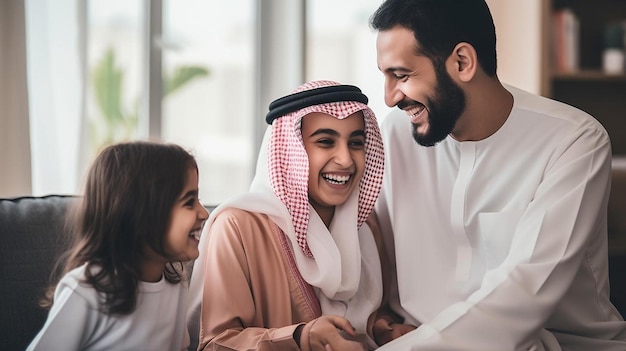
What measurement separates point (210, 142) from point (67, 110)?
0.86m

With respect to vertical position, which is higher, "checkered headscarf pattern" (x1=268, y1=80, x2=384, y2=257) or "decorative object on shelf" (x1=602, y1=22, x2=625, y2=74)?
"decorative object on shelf" (x1=602, y1=22, x2=625, y2=74)

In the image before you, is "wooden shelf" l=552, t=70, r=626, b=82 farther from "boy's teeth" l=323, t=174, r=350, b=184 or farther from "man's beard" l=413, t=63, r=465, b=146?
"boy's teeth" l=323, t=174, r=350, b=184

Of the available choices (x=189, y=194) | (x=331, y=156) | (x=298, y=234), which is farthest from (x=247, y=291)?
(x=331, y=156)

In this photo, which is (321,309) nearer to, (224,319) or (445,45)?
(224,319)

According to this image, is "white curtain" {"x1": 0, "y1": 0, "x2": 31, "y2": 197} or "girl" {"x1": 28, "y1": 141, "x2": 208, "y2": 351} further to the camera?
"white curtain" {"x1": 0, "y1": 0, "x2": 31, "y2": 197}

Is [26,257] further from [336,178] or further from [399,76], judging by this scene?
[399,76]

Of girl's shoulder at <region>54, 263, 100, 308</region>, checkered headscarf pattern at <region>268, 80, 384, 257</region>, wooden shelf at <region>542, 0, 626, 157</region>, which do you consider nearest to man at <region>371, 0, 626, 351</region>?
checkered headscarf pattern at <region>268, 80, 384, 257</region>

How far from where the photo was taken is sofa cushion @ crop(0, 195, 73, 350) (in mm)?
2064

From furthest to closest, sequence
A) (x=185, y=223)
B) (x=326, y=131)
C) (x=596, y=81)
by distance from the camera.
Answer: (x=596, y=81), (x=326, y=131), (x=185, y=223)

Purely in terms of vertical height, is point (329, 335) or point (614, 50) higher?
point (614, 50)

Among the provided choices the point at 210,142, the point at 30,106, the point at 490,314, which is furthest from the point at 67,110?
the point at 490,314

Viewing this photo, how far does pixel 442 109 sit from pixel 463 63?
16cm

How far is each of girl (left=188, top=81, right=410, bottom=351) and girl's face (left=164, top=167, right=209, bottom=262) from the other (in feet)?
0.53

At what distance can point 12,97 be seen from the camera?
9.25 feet
